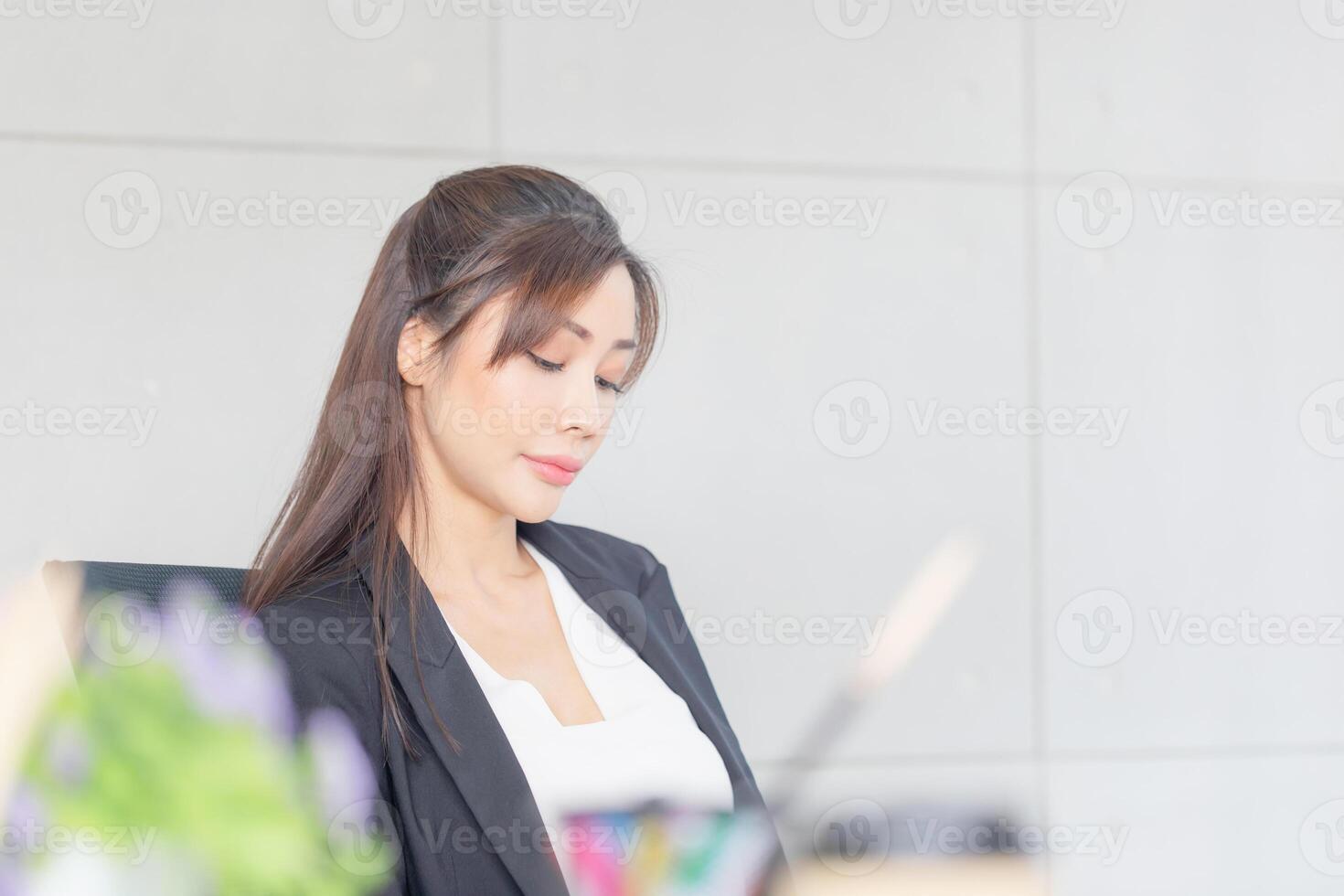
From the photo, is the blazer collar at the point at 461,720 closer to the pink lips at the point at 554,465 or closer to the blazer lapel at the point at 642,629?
the pink lips at the point at 554,465

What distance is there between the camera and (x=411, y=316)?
58.8 inches

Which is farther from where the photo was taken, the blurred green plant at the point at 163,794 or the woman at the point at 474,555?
the woman at the point at 474,555

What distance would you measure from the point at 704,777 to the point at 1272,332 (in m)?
1.88

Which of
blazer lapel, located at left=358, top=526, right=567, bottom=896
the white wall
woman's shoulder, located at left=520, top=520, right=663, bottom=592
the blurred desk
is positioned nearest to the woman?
blazer lapel, located at left=358, top=526, right=567, bottom=896

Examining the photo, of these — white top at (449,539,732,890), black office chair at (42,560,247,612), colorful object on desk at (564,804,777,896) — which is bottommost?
colorful object on desk at (564,804,777,896)

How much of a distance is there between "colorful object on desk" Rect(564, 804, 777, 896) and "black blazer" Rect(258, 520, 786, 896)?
0.11m

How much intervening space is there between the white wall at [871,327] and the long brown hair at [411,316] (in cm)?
62

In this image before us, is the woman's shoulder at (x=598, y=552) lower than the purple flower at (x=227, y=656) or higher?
lower

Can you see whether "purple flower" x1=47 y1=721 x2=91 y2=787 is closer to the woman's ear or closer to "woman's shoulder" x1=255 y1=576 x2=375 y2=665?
"woman's shoulder" x1=255 y1=576 x2=375 y2=665

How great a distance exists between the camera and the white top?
143 cm

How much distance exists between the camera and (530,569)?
5.65 feet

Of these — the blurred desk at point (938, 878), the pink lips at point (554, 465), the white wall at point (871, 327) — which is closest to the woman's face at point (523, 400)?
the pink lips at point (554, 465)

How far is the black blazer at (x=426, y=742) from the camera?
1.31 meters

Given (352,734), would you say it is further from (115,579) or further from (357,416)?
(357,416)
